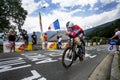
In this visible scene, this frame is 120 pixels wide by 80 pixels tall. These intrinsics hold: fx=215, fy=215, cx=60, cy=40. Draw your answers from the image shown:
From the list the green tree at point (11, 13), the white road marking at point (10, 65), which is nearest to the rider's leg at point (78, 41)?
the white road marking at point (10, 65)

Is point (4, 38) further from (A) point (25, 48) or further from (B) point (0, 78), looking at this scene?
(B) point (0, 78)

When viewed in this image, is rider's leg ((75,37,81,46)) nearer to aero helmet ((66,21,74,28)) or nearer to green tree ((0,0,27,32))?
aero helmet ((66,21,74,28))

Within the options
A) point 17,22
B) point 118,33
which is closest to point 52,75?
point 118,33

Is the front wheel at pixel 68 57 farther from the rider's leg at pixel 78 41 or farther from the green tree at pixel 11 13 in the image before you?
the green tree at pixel 11 13

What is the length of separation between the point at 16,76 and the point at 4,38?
42757 millimetres

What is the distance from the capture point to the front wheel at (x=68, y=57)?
808 cm

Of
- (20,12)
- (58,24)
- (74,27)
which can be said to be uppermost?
(20,12)

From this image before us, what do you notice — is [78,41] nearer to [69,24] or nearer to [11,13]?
[69,24]

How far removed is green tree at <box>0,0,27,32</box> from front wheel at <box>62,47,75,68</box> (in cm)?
4029

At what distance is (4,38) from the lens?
47469mm

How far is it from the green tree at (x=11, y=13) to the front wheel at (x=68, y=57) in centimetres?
4029

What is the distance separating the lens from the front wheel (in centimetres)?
808

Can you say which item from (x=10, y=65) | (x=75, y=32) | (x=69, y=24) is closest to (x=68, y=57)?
(x=75, y=32)

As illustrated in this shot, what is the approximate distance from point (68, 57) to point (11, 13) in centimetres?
4386
